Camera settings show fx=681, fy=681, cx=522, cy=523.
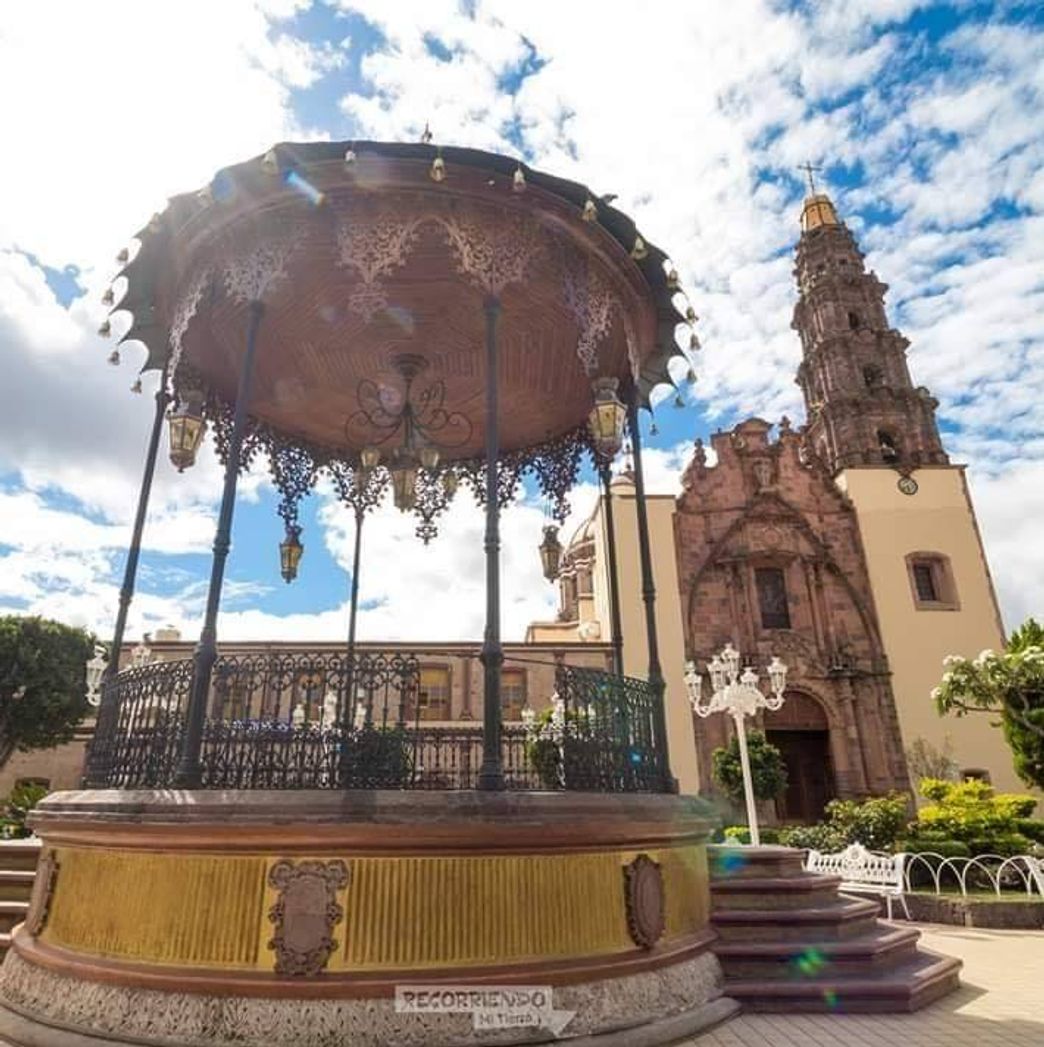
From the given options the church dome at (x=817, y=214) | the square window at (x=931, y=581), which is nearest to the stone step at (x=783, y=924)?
the square window at (x=931, y=581)

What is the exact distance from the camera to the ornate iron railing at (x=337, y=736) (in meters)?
4.94

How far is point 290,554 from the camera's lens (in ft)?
31.8

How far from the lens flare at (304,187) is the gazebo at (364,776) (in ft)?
0.06

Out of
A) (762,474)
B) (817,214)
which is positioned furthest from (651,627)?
(817,214)

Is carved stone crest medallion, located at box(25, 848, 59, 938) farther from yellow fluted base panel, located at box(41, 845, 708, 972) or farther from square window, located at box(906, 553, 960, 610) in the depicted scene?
square window, located at box(906, 553, 960, 610)

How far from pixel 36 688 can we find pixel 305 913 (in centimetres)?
2310

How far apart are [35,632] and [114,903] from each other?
2293 cm

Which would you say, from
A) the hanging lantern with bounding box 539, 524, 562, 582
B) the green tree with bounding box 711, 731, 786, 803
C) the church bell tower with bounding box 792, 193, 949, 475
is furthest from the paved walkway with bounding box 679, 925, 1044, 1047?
the church bell tower with bounding box 792, 193, 949, 475

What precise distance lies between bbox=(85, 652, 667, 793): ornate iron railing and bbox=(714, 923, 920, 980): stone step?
1466mm

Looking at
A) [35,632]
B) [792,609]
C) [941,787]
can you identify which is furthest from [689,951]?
[35,632]

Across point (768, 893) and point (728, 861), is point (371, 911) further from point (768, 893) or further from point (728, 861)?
point (728, 861)

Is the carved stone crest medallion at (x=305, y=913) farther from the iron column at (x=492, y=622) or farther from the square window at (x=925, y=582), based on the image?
the square window at (x=925, y=582)

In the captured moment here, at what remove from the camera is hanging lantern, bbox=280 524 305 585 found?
968 cm

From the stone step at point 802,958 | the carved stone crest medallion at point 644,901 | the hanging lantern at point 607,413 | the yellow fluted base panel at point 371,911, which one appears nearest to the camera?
the yellow fluted base panel at point 371,911
